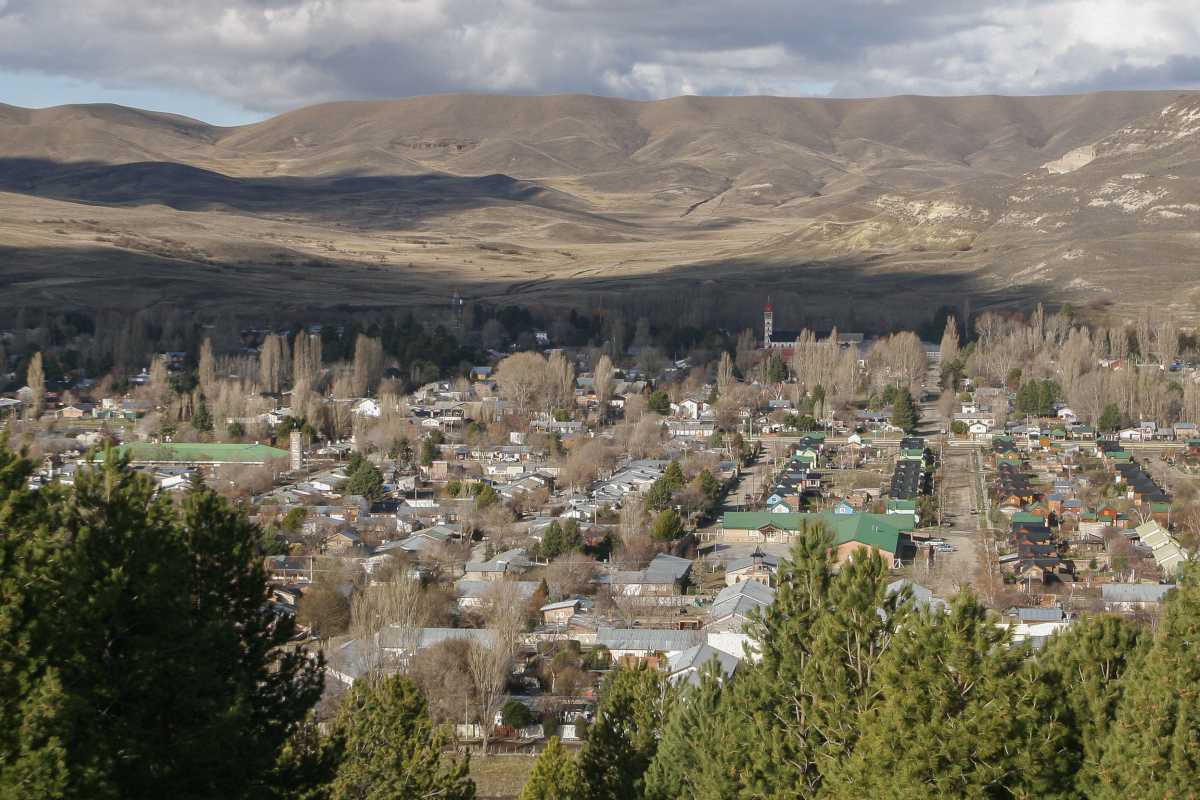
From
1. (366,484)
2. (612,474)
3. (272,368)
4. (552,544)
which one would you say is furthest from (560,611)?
(272,368)

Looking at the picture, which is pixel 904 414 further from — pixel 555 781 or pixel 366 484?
pixel 555 781

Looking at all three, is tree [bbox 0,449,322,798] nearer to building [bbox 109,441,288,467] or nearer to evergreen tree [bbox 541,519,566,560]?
evergreen tree [bbox 541,519,566,560]

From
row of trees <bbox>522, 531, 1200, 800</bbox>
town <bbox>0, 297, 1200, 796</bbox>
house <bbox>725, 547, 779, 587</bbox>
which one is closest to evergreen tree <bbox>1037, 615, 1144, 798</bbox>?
row of trees <bbox>522, 531, 1200, 800</bbox>

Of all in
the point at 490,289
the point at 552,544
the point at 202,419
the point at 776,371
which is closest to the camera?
the point at 552,544

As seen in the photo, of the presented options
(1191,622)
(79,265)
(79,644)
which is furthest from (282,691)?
(79,265)

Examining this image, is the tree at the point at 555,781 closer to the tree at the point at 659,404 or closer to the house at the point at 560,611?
the house at the point at 560,611

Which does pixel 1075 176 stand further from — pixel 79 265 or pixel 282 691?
pixel 282 691
